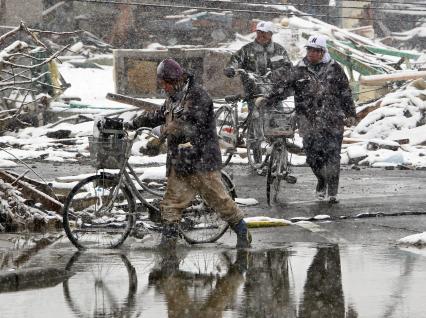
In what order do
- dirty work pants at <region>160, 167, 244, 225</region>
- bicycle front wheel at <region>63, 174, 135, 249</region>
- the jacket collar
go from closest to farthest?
dirty work pants at <region>160, 167, 244, 225</region> < bicycle front wheel at <region>63, 174, 135, 249</region> < the jacket collar

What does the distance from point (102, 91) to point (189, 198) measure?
26.1m

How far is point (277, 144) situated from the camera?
12.8 m

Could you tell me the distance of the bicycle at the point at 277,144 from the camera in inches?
498

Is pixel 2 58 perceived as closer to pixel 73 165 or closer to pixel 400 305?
pixel 400 305

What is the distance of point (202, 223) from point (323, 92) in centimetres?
344

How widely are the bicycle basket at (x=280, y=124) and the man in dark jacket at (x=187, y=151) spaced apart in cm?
332

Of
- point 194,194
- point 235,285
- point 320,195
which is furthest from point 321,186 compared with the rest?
point 235,285

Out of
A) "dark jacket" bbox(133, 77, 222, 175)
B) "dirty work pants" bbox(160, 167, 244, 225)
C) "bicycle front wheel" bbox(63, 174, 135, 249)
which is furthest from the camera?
"bicycle front wheel" bbox(63, 174, 135, 249)

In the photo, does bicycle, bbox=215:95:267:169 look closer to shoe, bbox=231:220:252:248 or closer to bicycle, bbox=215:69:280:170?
bicycle, bbox=215:69:280:170

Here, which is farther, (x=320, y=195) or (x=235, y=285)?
(x=320, y=195)

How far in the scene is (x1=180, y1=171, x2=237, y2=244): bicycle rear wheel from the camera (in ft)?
32.2

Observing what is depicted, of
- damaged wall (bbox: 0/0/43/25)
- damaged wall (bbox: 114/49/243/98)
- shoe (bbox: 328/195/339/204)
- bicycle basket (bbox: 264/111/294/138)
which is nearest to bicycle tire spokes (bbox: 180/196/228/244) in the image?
bicycle basket (bbox: 264/111/294/138)

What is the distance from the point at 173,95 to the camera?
30.1ft

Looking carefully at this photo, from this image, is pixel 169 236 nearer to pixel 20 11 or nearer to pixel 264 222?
pixel 264 222
